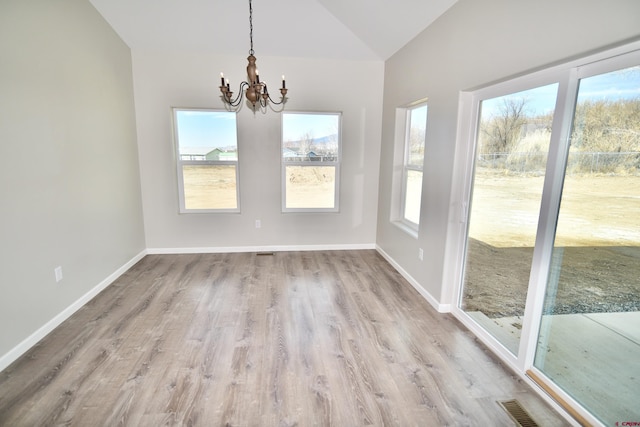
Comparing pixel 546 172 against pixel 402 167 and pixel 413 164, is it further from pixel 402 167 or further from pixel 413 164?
pixel 402 167

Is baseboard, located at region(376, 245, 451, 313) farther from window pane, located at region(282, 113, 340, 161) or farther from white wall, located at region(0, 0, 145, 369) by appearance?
white wall, located at region(0, 0, 145, 369)

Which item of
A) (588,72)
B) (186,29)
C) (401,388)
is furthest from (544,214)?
(186,29)

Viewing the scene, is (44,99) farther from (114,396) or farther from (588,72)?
(588,72)

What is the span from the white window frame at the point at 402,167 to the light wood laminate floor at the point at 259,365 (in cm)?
112

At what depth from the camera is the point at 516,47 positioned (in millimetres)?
1934

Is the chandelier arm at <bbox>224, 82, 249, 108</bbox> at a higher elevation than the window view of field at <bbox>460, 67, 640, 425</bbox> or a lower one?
higher

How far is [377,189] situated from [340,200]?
592mm

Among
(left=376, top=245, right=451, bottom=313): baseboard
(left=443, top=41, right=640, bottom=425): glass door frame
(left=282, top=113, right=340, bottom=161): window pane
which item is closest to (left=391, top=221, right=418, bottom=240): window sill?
(left=376, top=245, right=451, bottom=313): baseboard

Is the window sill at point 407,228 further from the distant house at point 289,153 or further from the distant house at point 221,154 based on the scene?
the distant house at point 221,154

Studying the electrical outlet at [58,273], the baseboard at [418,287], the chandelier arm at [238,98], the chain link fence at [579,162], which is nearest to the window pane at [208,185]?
the chandelier arm at [238,98]

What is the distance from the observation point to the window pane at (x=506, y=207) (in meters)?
1.97

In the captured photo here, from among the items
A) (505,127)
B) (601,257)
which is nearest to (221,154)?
(505,127)

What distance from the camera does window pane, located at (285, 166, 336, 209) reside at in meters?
4.50

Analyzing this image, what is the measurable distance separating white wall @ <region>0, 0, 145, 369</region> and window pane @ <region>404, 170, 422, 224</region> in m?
3.50
